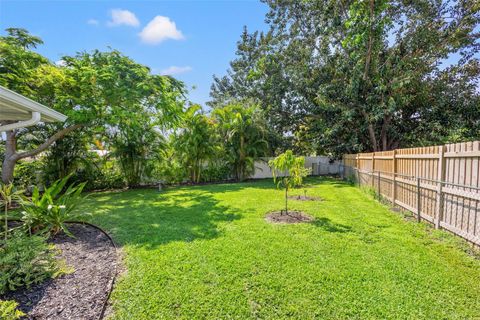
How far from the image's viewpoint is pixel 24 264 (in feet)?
8.43

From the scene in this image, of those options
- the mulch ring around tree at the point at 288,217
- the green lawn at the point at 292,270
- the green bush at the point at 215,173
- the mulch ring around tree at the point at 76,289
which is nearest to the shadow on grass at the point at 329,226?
the green lawn at the point at 292,270

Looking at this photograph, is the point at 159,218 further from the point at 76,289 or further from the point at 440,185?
the point at 440,185

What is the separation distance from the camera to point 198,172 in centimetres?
1131

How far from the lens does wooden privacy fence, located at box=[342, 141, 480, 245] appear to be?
3207 millimetres

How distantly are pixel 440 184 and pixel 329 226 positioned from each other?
1941 mm

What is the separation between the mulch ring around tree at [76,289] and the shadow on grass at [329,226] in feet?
11.3

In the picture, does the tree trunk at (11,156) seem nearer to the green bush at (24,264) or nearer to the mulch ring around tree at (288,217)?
the green bush at (24,264)

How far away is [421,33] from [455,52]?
2.30 metres

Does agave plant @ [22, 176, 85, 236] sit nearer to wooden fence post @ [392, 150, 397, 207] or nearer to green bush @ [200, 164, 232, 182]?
wooden fence post @ [392, 150, 397, 207]

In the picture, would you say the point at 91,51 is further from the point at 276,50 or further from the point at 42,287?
the point at 276,50

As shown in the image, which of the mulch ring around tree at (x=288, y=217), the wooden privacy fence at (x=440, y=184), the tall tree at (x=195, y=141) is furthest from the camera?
the tall tree at (x=195, y=141)

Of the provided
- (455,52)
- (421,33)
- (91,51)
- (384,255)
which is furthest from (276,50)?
(384,255)

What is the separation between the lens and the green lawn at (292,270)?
2.11 m

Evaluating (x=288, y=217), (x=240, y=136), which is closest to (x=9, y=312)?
(x=288, y=217)
